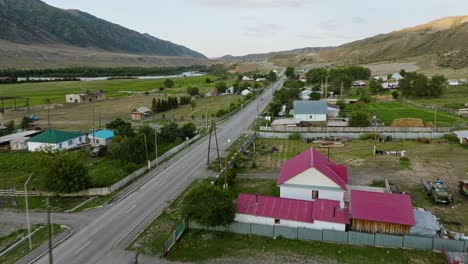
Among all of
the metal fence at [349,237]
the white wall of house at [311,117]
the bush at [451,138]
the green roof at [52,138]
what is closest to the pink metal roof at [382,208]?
the metal fence at [349,237]

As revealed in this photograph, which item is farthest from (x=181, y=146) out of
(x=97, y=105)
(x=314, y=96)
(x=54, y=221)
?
(x=97, y=105)

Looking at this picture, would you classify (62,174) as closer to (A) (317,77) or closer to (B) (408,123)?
(B) (408,123)

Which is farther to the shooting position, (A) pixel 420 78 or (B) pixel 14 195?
(A) pixel 420 78

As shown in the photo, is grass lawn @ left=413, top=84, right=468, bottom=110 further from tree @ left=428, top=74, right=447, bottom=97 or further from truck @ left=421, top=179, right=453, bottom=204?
truck @ left=421, top=179, right=453, bottom=204

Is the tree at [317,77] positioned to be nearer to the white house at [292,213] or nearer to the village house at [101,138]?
the village house at [101,138]

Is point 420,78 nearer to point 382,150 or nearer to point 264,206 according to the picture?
point 382,150

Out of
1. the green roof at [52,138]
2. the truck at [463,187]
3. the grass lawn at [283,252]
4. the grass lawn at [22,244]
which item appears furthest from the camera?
the green roof at [52,138]

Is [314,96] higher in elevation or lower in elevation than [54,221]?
higher
